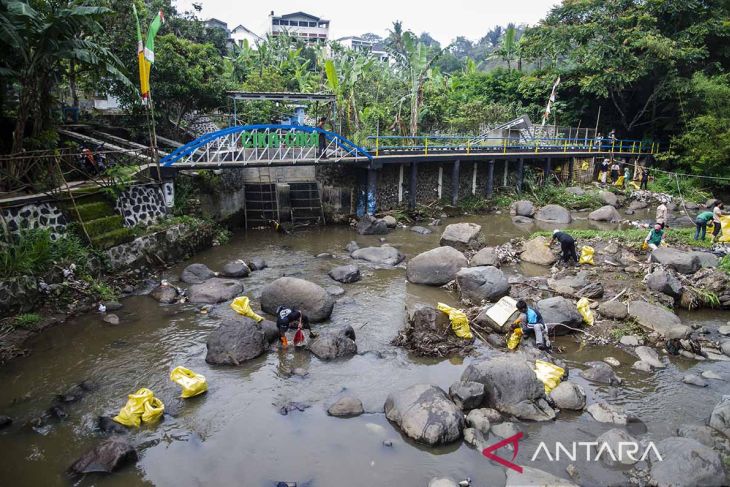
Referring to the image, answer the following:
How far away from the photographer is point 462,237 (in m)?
18.5

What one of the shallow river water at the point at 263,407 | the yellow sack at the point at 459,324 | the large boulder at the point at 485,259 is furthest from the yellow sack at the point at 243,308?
the large boulder at the point at 485,259

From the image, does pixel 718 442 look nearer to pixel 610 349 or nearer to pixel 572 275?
pixel 610 349

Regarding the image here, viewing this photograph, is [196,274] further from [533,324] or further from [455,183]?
[455,183]

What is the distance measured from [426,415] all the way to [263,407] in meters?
2.97

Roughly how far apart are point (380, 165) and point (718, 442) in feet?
55.3

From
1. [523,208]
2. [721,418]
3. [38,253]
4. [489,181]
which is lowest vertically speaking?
[721,418]

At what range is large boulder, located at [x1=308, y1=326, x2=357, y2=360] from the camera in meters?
10.6

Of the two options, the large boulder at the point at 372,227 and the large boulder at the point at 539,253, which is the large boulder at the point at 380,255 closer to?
the large boulder at the point at 372,227

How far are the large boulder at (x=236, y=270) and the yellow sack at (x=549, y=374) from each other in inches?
371

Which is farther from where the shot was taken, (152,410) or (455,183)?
(455,183)

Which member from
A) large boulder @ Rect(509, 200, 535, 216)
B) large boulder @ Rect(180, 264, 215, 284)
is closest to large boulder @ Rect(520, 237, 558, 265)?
large boulder @ Rect(509, 200, 535, 216)

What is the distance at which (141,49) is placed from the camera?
15312 millimetres

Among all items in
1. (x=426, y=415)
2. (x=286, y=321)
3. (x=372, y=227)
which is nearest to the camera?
(x=426, y=415)

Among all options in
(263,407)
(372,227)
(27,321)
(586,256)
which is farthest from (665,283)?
(27,321)
